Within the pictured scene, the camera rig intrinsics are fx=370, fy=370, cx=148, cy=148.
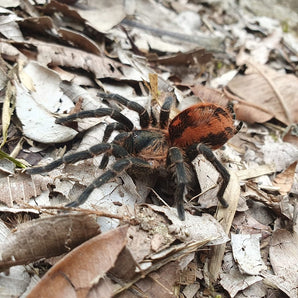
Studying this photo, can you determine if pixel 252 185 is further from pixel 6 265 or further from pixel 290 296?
pixel 6 265

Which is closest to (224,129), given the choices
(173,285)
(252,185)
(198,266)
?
(252,185)

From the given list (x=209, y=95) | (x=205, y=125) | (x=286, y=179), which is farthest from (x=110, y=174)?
(x=209, y=95)

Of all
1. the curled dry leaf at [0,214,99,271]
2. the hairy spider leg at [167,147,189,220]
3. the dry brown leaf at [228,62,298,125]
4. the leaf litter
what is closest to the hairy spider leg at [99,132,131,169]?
the leaf litter

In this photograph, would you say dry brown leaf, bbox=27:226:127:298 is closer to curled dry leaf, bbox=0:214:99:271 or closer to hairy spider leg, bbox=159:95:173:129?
curled dry leaf, bbox=0:214:99:271

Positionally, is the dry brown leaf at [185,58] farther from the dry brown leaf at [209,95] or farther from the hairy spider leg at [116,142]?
the hairy spider leg at [116,142]

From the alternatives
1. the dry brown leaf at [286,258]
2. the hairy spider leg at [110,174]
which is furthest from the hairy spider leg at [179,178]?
the dry brown leaf at [286,258]

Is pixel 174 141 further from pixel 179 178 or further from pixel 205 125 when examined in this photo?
pixel 179 178
